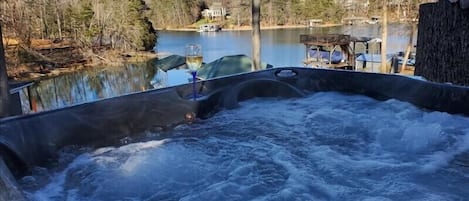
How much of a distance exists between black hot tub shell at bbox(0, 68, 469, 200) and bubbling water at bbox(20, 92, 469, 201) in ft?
0.35

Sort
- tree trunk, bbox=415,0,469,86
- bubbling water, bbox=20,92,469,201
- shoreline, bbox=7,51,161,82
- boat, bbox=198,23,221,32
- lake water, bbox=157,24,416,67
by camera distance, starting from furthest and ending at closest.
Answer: boat, bbox=198,23,221,32
lake water, bbox=157,24,416,67
shoreline, bbox=7,51,161,82
tree trunk, bbox=415,0,469,86
bubbling water, bbox=20,92,469,201

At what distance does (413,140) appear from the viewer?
2.00 m

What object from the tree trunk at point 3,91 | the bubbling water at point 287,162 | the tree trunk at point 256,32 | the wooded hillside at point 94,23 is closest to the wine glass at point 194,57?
the bubbling water at point 287,162

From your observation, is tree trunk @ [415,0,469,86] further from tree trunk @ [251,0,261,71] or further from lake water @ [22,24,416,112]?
lake water @ [22,24,416,112]

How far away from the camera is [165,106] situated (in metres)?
2.50

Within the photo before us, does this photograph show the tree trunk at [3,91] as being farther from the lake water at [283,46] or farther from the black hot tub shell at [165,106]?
the lake water at [283,46]

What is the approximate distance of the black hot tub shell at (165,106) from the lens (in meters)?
1.80

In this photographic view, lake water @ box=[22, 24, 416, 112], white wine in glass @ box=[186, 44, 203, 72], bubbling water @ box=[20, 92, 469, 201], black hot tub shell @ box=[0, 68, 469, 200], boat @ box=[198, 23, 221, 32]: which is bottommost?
lake water @ box=[22, 24, 416, 112]

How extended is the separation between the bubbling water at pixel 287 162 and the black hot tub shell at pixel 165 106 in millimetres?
107

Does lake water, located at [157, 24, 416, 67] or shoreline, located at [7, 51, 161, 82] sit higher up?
lake water, located at [157, 24, 416, 67]

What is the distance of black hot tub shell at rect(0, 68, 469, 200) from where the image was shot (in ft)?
5.91

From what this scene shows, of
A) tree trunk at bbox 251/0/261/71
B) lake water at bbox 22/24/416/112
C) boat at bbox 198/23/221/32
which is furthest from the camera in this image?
boat at bbox 198/23/221/32

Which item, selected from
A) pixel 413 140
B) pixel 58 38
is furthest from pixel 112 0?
pixel 413 140

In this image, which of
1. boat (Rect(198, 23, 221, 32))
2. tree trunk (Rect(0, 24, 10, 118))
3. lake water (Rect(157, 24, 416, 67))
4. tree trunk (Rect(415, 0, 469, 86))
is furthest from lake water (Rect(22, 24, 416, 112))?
boat (Rect(198, 23, 221, 32))
